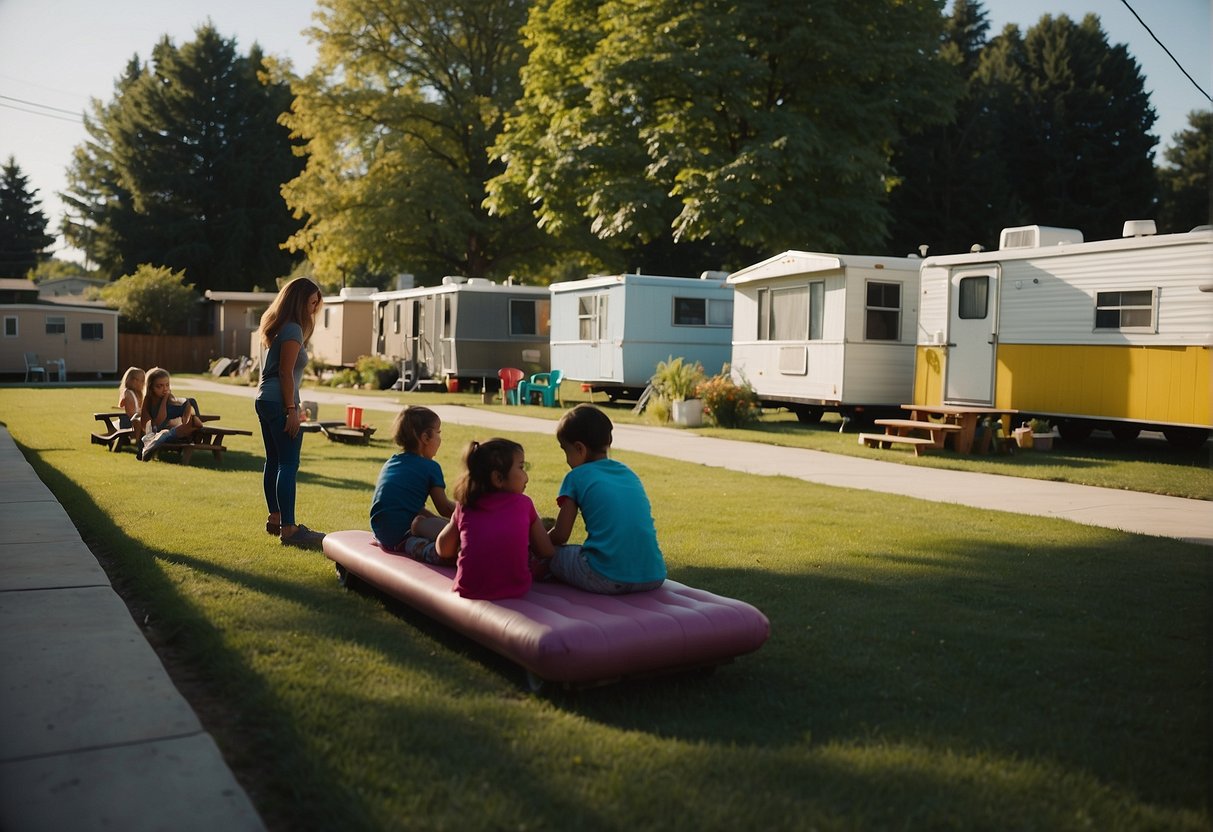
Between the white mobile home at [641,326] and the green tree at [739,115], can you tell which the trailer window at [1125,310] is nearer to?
the green tree at [739,115]

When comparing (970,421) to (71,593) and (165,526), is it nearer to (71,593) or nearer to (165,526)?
(165,526)

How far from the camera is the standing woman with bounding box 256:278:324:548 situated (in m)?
6.76

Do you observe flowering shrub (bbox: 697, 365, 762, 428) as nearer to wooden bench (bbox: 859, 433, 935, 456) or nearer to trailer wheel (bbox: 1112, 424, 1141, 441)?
wooden bench (bbox: 859, 433, 935, 456)

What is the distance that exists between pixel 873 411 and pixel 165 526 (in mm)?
13673

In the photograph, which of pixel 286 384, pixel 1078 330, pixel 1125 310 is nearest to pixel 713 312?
pixel 1078 330

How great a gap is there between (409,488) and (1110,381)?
11.4 m

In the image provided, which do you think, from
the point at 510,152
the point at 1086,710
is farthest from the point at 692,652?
the point at 510,152

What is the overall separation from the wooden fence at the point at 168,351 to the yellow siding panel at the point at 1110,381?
33.5 meters

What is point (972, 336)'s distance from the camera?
16.0 m

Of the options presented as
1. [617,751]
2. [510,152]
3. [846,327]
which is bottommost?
[617,751]

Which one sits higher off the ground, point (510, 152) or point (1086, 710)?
point (510, 152)

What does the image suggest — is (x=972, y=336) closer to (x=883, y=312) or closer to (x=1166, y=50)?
(x=883, y=312)

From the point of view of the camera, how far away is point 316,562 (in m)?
6.45

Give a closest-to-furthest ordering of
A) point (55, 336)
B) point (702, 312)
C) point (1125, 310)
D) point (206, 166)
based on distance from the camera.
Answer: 1. point (1125, 310)
2. point (702, 312)
3. point (55, 336)
4. point (206, 166)
